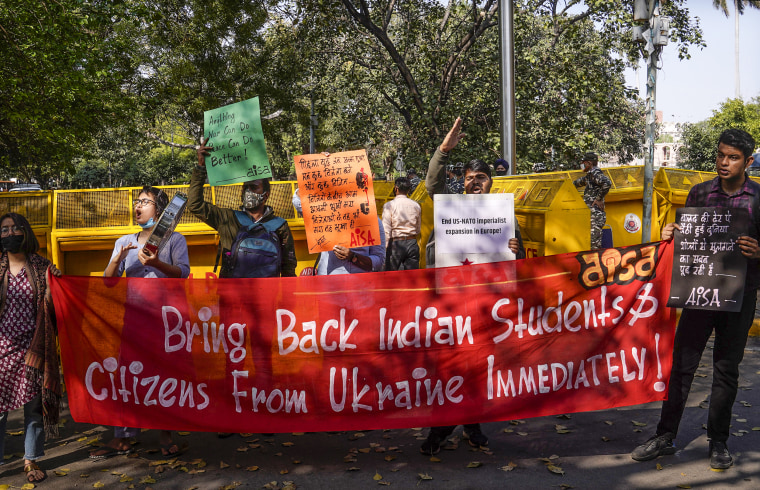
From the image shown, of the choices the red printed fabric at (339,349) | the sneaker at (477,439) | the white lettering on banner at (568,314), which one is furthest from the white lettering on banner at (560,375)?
the sneaker at (477,439)

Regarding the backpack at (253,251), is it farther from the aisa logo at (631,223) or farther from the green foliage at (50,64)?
the aisa logo at (631,223)

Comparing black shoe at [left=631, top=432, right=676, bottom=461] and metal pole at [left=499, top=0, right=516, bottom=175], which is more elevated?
metal pole at [left=499, top=0, right=516, bottom=175]

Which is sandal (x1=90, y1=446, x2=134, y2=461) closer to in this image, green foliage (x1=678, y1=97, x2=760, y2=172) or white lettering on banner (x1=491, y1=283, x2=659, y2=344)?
white lettering on banner (x1=491, y1=283, x2=659, y2=344)

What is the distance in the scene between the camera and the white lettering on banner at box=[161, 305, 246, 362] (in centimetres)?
467

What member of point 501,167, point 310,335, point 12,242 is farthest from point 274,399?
point 501,167

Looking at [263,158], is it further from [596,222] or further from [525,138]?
[525,138]

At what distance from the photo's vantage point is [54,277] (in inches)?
185

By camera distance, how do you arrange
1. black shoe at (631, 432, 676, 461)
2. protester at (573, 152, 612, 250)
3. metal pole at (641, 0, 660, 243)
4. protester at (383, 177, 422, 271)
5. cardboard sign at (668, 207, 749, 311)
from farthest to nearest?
1. metal pole at (641, 0, 660, 243)
2. protester at (573, 152, 612, 250)
3. protester at (383, 177, 422, 271)
4. black shoe at (631, 432, 676, 461)
5. cardboard sign at (668, 207, 749, 311)

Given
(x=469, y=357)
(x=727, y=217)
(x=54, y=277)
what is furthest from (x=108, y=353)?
(x=727, y=217)

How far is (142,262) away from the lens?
4891 mm

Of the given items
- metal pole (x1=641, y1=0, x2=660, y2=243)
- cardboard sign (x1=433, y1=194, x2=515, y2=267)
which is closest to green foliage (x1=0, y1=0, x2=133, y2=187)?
cardboard sign (x1=433, y1=194, x2=515, y2=267)

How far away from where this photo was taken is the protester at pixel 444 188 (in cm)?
498

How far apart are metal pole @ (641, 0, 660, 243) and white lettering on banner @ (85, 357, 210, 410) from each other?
27.5 ft

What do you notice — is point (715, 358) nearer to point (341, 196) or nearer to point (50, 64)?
point (341, 196)
